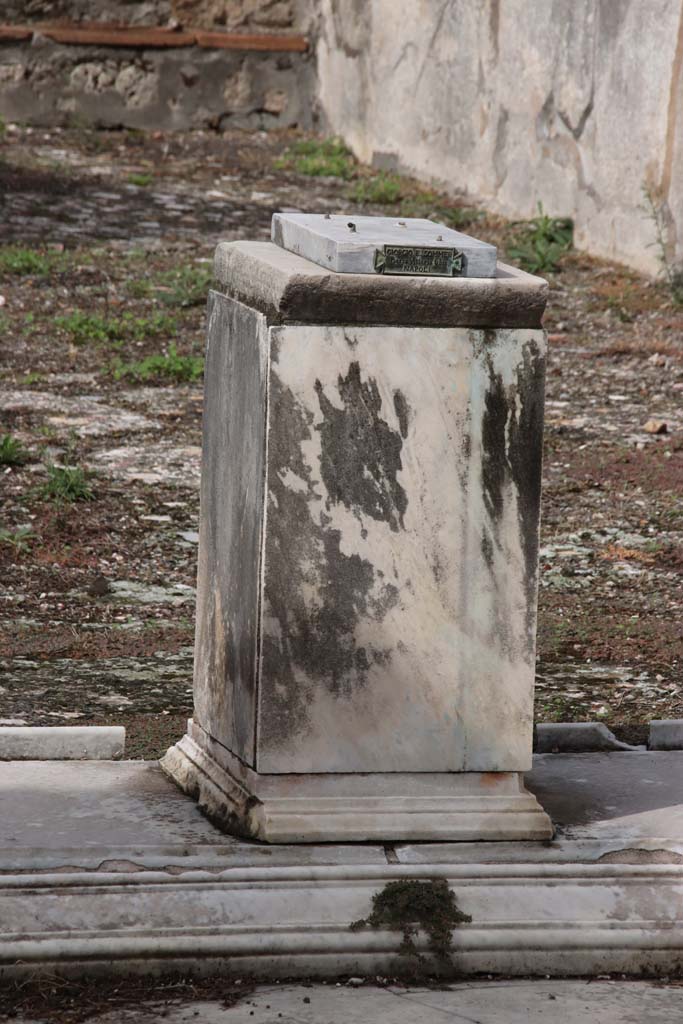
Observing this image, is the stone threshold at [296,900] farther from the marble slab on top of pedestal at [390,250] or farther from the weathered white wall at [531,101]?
the weathered white wall at [531,101]

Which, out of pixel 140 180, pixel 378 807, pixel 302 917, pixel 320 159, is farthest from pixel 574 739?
pixel 320 159

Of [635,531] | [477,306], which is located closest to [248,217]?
[635,531]

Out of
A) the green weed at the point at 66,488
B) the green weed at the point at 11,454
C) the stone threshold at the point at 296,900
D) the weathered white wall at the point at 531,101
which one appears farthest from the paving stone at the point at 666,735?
the weathered white wall at the point at 531,101

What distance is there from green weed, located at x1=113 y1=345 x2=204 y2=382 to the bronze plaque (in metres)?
3.59

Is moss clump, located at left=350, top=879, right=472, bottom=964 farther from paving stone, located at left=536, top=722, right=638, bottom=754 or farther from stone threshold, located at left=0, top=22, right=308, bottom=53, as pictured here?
stone threshold, located at left=0, top=22, right=308, bottom=53

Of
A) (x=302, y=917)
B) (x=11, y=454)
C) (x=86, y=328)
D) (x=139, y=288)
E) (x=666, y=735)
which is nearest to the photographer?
(x=302, y=917)

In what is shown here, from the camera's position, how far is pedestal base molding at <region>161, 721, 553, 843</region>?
88.1 inches

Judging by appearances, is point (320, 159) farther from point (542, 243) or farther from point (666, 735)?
point (666, 735)

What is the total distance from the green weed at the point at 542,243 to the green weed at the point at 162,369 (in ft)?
7.07

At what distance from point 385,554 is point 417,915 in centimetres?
50

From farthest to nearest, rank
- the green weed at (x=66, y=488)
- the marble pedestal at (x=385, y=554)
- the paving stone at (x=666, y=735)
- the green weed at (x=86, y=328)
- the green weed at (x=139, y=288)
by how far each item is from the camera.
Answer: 1. the green weed at (x=139, y=288)
2. the green weed at (x=86, y=328)
3. the green weed at (x=66, y=488)
4. the paving stone at (x=666, y=735)
5. the marble pedestal at (x=385, y=554)

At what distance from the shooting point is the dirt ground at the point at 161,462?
3414 mm

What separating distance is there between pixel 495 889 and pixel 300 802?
0.30 m

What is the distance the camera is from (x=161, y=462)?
189 inches
